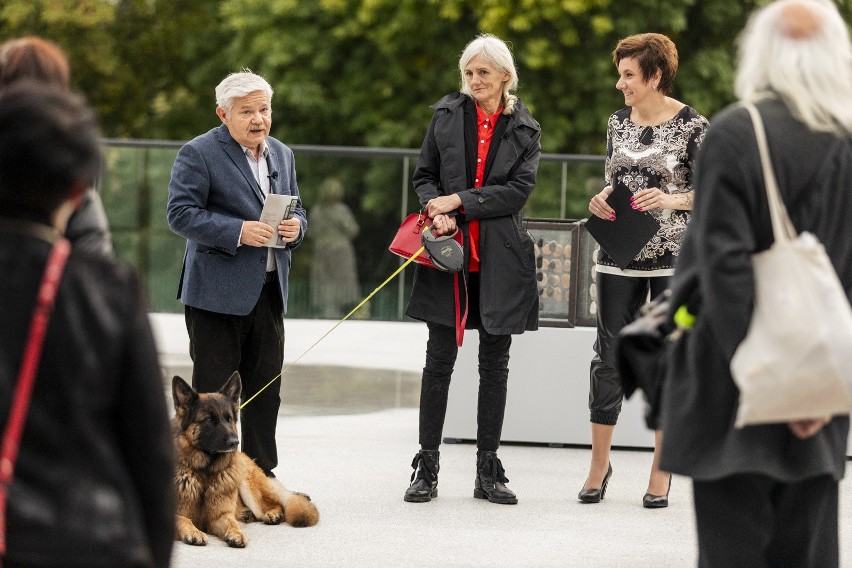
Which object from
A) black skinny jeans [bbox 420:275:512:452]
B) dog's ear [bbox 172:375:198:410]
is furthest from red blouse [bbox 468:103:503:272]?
dog's ear [bbox 172:375:198:410]

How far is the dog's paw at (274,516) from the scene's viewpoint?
6.05 metres

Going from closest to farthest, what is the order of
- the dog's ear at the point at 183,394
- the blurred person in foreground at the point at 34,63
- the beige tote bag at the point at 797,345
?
the beige tote bag at the point at 797,345 < the blurred person in foreground at the point at 34,63 < the dog's ear at the point at 183,394

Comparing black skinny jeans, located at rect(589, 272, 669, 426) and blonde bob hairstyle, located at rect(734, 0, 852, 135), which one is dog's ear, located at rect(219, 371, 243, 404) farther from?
blonde bob hairstyle, located at rect(734, 0, 852, 135)

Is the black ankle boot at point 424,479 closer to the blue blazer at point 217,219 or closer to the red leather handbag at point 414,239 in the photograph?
the red leather handbag at point 414,239

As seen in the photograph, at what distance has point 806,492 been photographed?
334 centimetres

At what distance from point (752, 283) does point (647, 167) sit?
10.3 feet

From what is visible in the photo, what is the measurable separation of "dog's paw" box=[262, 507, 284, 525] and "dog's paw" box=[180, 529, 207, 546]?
0.46 m

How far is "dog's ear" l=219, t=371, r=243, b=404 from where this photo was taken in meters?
5.80

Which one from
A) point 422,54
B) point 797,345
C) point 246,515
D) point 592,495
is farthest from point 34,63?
point 422,54

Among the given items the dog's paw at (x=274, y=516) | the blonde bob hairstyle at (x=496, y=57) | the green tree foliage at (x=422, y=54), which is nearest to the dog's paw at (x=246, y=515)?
the dog's paw at (x=274, y=516)

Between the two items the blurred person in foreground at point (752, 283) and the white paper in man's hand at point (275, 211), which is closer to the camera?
the blurred person in foreground at point (752, 283)

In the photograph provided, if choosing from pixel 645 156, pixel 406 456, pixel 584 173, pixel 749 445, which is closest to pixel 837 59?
pixel 749 445

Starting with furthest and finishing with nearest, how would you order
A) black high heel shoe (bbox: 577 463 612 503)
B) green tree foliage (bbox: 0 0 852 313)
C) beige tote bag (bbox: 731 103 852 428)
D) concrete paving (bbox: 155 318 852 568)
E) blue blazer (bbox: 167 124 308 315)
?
green tree foliage (bbox: 0 0 852 313), black high heel shoe (bbox: 577 463 612 503), blue blazer (bbox: 167 124 308 315), concrete paving (bbox: 155 318 852 568), beige tote bag (bbox: 731 103 852 428)

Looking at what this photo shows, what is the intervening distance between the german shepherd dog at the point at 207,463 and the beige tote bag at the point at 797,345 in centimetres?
290
